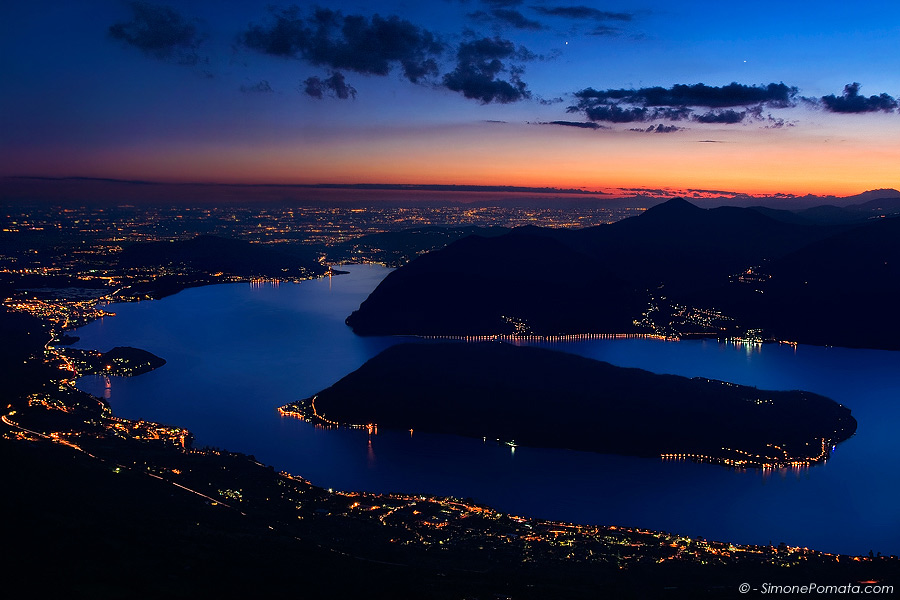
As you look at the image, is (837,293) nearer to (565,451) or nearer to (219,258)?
(565,451)

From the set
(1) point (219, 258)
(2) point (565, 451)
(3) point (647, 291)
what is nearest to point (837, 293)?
(3) point (647, 291)

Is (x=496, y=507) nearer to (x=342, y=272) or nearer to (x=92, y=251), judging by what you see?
(x=342, y=272)

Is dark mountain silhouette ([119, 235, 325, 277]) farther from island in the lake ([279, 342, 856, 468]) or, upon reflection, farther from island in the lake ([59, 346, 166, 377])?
island in the lake ([279, 342, 856, 468])

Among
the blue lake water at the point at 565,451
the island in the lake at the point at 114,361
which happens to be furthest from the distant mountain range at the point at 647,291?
the island in the lake at the point at 114,361

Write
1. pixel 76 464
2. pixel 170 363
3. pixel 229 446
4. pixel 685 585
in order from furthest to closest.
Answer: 1. pixel 170 363
2. pixel 229 446
3. pixel 76 464
4. pixel 685 585

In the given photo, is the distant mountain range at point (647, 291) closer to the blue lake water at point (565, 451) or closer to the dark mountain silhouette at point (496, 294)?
→ the dark mountain silhouette at point (496, 294)

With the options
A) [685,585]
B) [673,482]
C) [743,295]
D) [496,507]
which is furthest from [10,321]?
[743,295]
